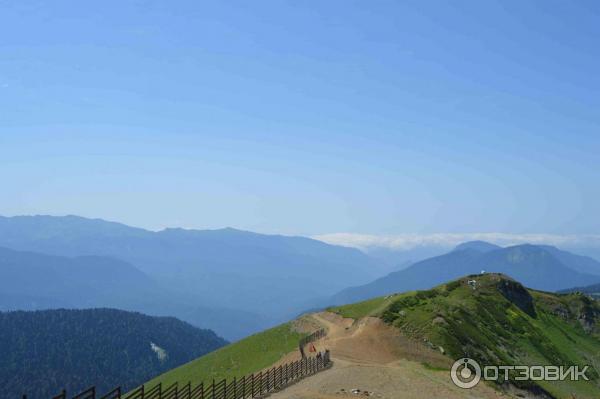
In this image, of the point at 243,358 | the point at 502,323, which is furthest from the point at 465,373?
the point at 243,358

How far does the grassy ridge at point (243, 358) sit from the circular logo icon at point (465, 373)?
26328 mm

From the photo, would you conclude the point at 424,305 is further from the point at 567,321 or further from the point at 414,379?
the point at 567,321

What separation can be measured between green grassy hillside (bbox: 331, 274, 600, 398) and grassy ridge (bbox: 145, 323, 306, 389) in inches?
555

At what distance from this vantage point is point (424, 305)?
297 feet

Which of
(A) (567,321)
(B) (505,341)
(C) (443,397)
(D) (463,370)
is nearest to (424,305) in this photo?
(B) (505,341)

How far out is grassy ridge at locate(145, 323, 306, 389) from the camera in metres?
81.2

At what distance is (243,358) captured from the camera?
295 ft

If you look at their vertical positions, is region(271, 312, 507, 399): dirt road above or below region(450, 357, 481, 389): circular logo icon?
above

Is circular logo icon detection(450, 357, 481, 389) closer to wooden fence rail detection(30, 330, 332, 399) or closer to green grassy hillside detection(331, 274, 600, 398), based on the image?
green grassy hillside detection(331, 274, 600, 398)

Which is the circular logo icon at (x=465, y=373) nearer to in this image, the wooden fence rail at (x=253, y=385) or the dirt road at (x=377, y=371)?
the dirt road at (x=377, y=371)

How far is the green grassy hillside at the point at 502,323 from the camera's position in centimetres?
7712

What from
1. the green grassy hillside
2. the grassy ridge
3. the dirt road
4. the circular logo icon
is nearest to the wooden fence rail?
the dirt road

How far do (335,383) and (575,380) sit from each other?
60272 millimetres

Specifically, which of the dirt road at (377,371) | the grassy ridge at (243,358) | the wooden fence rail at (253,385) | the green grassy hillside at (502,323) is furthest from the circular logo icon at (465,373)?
the grassy ridge at (243,358)
